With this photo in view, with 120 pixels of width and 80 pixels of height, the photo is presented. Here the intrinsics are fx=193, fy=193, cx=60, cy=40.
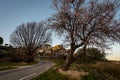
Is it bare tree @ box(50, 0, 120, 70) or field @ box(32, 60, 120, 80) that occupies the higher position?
bare tree @ box(50, 0, 120, 70)

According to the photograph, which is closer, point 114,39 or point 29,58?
point 114,39

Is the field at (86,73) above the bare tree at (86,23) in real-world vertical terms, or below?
below

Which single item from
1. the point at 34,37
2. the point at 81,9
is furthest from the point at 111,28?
the point at 34,37

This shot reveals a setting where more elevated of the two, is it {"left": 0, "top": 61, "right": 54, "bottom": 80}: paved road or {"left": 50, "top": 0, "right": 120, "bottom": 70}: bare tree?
{"left": 50, "top": 0, "right": 120, "bottom": 70}: bare tree

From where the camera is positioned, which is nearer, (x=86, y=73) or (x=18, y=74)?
(x=86, y=73)

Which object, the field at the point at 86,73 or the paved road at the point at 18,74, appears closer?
the field at the point at 86,73

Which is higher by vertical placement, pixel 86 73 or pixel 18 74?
pixel 86 73

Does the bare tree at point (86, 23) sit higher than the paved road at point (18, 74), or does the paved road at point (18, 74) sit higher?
the bare tree at point (86, 23)

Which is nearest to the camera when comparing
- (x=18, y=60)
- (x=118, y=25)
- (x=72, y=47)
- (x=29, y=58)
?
(x=118, y=25)

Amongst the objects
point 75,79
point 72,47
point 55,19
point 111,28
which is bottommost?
point 75,79

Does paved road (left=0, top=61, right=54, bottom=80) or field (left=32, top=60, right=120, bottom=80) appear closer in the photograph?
field (left=32, top=60, right=120, bottom=80)

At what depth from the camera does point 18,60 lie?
61.4 metres

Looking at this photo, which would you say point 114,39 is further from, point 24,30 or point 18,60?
point 24,30

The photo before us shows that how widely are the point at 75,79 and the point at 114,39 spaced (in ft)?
25.0
